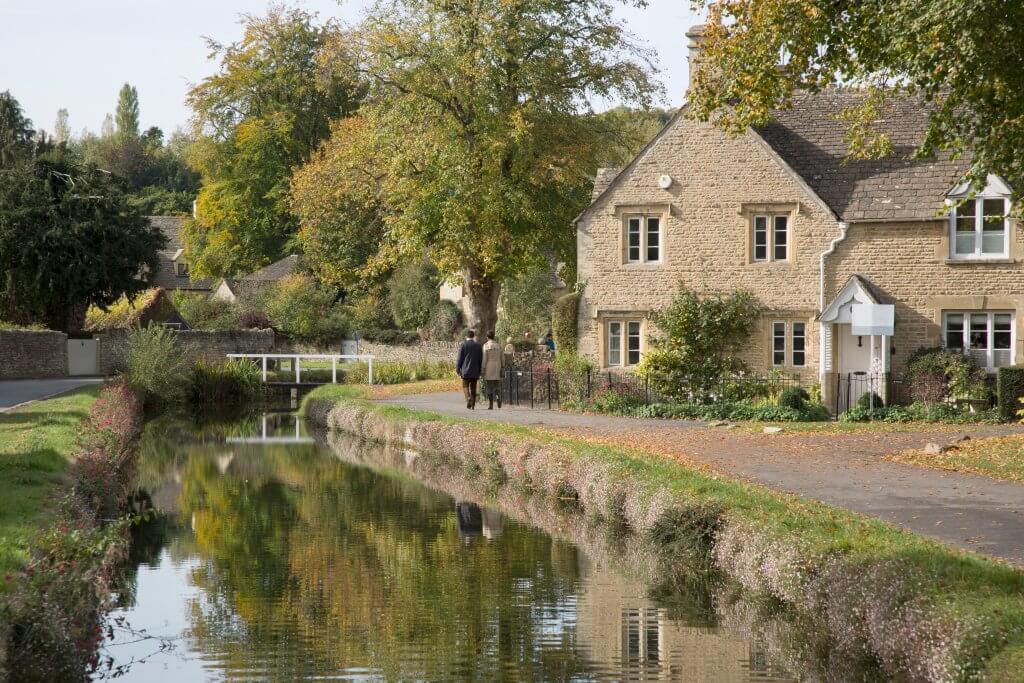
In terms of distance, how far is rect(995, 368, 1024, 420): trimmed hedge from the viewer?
26547 millimetres

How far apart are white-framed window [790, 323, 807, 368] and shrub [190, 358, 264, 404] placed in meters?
18.6

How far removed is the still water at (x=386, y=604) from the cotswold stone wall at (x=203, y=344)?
26396 mm

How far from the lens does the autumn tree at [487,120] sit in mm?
35719

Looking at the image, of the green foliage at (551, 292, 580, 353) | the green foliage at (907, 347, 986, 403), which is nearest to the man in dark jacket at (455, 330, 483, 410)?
the green foliage at (551, 292, 580, 353)

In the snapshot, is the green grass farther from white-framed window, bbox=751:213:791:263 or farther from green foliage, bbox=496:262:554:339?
green foliage, bbox=496:262:554:339

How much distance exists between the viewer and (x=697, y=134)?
3194 cm

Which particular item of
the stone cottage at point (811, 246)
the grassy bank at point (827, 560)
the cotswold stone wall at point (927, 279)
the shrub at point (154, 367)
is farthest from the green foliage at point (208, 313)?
the grassy bank at point (827, 560)

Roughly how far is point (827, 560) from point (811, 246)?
823 inches

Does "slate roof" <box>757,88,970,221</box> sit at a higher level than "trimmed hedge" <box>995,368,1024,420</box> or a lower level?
higher

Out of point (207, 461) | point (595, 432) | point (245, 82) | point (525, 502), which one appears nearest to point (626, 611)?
point (525, 502)

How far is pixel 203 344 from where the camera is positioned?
4884 cm

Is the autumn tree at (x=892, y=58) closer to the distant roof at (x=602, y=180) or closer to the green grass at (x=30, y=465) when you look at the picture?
the green grass at (x=30, y=465)

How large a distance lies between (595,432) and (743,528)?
425 inches

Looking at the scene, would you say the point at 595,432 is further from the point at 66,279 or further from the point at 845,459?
the point at 66,279
